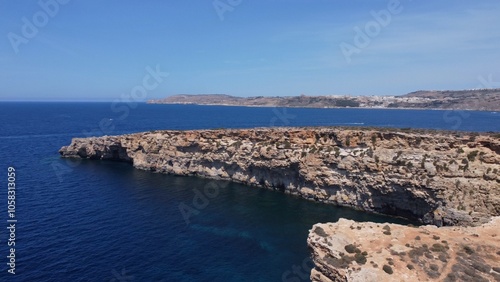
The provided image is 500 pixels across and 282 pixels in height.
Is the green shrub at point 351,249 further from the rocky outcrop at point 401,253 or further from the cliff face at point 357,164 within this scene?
the cliff face at point 357,164

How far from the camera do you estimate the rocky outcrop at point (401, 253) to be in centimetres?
2292

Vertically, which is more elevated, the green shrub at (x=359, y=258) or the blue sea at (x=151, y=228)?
the green shrub at (x=359, y=258)

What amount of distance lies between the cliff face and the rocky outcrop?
69.0 feet

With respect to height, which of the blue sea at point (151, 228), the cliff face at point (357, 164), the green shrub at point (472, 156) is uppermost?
the green shrub at point (472, 156)

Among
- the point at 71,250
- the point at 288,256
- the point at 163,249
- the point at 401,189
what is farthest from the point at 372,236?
the point at 71,250

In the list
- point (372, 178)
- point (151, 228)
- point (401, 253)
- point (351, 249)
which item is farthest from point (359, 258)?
point (372, 178)

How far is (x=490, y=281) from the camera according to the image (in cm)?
2211

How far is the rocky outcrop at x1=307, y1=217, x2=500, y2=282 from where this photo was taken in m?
22.9

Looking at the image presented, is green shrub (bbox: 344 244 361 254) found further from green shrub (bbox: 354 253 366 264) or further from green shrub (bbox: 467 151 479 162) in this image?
green shrub (bbox: 467 151 479 162)

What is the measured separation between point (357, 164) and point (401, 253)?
35.2 meters

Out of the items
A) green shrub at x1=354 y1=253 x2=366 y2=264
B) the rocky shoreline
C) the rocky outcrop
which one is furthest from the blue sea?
green shrub at x1=354 y1=253 x2=366 y2=264

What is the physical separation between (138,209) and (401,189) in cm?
4434

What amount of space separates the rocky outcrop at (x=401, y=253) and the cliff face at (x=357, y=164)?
21039 millimetres

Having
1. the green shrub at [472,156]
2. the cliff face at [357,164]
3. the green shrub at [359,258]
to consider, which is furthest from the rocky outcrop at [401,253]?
→ the green shrub at [472,156]
